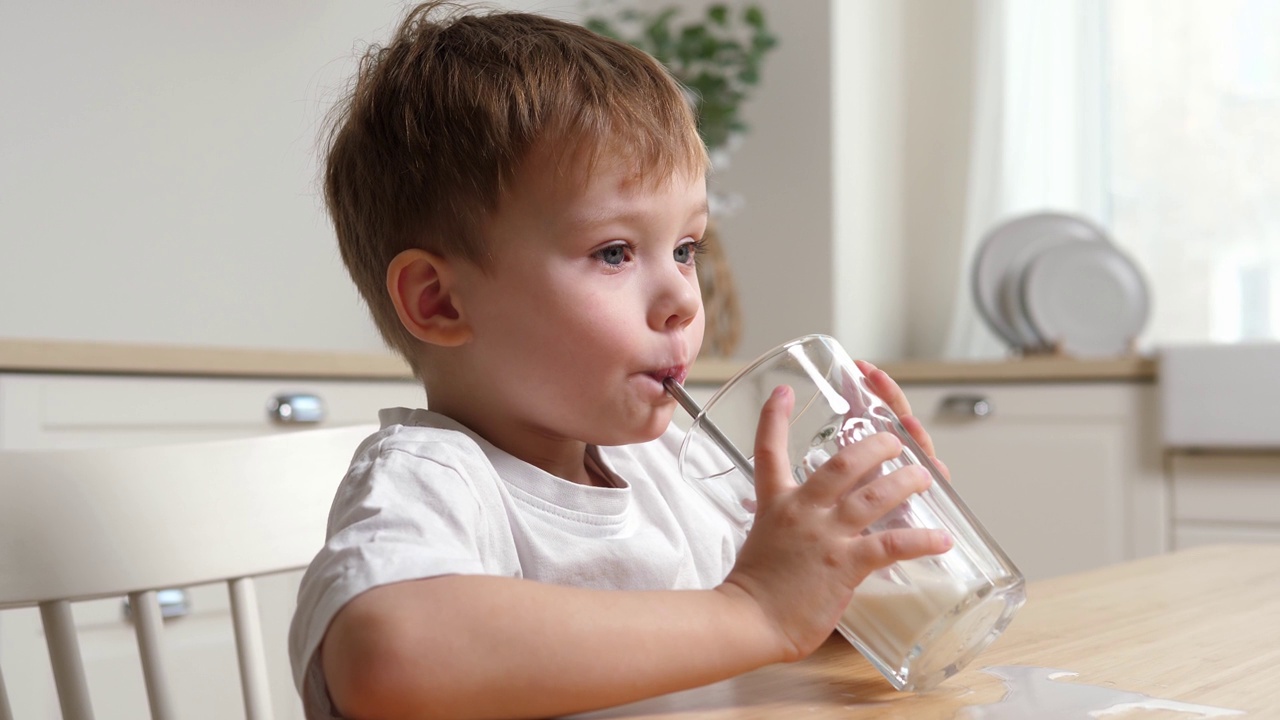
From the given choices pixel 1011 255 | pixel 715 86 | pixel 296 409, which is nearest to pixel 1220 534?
pixel 1011 255

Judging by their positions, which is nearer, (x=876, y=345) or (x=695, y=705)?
(x=695, y=705)

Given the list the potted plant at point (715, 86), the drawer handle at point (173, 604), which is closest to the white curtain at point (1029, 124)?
the potted plant at point (715, 86)

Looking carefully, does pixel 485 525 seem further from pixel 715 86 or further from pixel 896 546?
pixel 715 86

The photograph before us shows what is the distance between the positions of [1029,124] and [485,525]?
9.37 feet

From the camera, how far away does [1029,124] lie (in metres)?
3.17

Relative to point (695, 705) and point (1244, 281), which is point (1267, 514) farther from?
point (695, 705)

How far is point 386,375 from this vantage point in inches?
70.2

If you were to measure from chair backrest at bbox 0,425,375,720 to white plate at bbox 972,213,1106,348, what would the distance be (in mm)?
2295

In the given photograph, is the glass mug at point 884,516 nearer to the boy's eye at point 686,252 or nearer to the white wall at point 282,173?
the boy's eye at point 686,252

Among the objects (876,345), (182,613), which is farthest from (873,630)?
(876,345)

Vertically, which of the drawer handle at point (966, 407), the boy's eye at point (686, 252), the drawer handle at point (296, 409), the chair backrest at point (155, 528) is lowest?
the drawer handle at point (966, 407)

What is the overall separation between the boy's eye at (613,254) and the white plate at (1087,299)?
2.22 metres

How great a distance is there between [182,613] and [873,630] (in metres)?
1.28

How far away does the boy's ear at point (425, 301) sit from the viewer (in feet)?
2.44
